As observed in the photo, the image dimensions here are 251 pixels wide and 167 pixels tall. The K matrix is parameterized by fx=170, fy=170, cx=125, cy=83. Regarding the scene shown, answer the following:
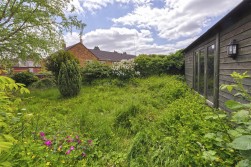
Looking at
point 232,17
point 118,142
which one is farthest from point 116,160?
point 232,17

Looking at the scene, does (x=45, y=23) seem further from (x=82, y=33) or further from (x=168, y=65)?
(x=168, y=65)

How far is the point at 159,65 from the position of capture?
14.5 meters

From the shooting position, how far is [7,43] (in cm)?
858

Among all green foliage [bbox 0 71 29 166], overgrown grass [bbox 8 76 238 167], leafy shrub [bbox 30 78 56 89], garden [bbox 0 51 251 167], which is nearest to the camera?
green foliage [bbox 0 71 29 166]

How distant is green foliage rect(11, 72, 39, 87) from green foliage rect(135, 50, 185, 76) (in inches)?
310

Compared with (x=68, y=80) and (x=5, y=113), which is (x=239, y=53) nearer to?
(x=5, y=113)

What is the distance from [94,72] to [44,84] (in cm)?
347

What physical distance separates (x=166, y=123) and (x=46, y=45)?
8.04 meters

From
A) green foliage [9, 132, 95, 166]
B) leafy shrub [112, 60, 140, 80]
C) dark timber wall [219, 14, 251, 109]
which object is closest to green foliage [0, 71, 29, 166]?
green foliage [9, 132, 95, 166]

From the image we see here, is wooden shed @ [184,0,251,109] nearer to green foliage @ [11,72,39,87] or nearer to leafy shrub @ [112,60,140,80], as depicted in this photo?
leafy shrub @ [112,60,140,80]

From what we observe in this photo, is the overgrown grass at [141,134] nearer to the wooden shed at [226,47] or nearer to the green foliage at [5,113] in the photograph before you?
the green foliage at [5,113]

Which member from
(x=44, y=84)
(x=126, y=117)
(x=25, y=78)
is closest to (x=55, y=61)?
(x=44, y=84)

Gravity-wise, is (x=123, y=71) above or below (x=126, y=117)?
above

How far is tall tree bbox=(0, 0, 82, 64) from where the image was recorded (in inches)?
318
